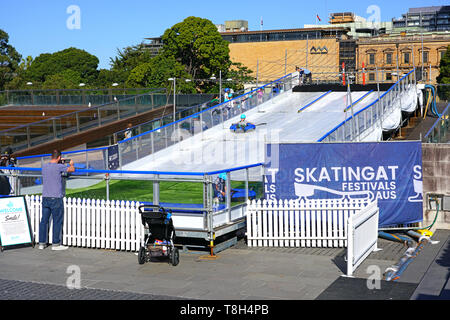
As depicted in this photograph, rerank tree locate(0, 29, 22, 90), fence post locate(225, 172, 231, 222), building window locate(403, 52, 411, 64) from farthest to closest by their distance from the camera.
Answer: building window locate(403, 52, 411, 64) → tree locate(0, 29, 22, 90) → fence post locate(225, 172, 231, 222)

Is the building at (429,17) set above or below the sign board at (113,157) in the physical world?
above

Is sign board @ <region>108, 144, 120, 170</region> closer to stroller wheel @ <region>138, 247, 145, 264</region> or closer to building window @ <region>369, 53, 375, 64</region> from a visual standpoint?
stroller wheel @ <region>138, 247, 145, 264</region>

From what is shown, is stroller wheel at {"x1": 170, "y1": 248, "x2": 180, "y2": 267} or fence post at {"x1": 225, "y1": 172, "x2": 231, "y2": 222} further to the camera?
fence post at {"x1": 225, "y1": 172, "x2": 231, "y2": 222}

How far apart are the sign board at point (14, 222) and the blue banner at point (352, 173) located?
232 inches

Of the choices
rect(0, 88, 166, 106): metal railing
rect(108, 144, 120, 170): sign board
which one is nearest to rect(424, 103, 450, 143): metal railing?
rect(108, 144, 120, 170): sign board

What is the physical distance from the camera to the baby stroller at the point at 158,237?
1263 cm

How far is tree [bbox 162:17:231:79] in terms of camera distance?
7788 centimetres

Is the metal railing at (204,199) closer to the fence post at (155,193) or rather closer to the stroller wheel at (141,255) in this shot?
the fence post at (155,193)

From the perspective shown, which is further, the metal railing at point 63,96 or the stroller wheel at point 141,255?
the metal railing at point 63,96

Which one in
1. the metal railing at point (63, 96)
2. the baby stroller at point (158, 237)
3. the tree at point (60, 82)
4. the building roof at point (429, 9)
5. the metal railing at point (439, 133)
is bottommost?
the baby stroller at point (158, 237)

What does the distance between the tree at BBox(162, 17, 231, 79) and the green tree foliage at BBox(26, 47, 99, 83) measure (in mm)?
33721

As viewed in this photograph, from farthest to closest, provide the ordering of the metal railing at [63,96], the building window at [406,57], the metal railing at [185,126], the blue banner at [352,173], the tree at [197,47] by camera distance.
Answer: the building window at [406,57] → the tree at [197,47] → the metal railing at [63,96] → the metal railing at [185,126] → the blue banner at [352,173]

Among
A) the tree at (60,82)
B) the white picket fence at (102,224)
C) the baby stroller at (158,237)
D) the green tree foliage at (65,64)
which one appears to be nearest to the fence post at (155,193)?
the white picket fence at (102,224)

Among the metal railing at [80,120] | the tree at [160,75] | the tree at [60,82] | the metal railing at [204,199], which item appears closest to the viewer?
the metal railing at [204,199]
